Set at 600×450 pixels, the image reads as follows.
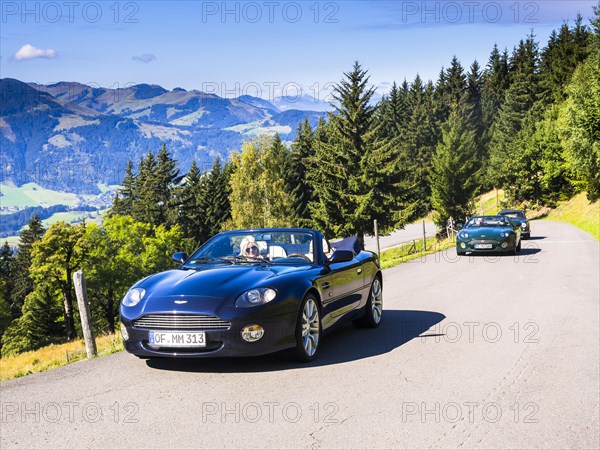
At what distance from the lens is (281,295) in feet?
21.3

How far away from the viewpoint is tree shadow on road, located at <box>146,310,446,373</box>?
676 cm

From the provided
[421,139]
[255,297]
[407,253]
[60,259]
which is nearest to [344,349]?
[255,297]

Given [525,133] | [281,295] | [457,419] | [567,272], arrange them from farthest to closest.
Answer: [525,133]
[567,272]
[281,295]
[457,419]

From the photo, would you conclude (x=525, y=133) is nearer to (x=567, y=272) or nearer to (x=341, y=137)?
(x=341, y=137)

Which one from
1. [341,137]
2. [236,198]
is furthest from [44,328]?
[341,137]

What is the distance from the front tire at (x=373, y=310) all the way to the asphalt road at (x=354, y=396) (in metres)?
0.20

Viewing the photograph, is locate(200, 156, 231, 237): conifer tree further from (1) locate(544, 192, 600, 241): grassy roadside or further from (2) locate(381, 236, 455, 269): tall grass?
(2) locate(381, 236, 455, 269): tall grass

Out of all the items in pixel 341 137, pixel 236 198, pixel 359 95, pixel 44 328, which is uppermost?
pixel 359 95

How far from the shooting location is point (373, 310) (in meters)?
9.16

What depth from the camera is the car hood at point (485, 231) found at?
75.5ft

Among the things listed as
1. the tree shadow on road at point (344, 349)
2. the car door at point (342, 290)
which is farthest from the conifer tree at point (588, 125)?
the car door at point (342, 290)

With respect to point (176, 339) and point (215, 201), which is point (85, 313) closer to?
point (176, 339)

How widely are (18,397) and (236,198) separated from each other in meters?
60.7

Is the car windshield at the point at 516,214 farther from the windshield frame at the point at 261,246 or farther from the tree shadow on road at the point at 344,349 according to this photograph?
the windshield frame at the point at 261,246
